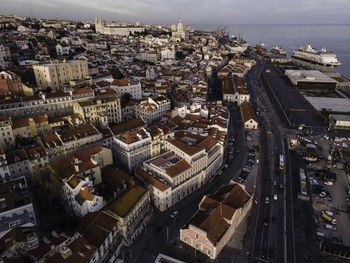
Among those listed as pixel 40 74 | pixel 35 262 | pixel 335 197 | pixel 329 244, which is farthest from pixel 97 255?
pixel 40 74

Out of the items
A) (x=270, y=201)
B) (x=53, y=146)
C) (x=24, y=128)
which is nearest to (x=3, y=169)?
(x=53, y=146)

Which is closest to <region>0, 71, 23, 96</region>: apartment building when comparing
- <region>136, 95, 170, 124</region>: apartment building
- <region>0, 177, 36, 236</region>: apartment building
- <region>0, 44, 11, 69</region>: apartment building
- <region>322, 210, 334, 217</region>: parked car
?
<region>0, 44, 11, 69</region>: apartment building

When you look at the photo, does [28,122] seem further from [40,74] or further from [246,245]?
[246,245]

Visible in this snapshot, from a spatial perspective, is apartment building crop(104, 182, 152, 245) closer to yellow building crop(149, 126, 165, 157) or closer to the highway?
yellow building crop(149, 126, 165, 157)

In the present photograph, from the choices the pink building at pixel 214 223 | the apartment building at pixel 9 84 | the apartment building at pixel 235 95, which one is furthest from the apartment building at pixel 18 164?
the apartment building at pixel 235 95

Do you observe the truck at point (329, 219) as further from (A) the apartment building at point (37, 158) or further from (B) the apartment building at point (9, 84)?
(B) the apartment building at point (9, 84)
